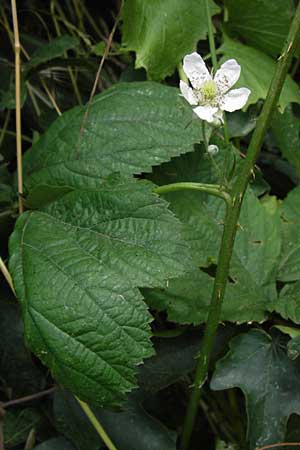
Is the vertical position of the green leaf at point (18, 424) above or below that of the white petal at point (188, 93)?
below

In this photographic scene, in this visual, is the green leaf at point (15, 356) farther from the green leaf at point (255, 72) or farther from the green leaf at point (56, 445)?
the green leaf at point (255, 72)

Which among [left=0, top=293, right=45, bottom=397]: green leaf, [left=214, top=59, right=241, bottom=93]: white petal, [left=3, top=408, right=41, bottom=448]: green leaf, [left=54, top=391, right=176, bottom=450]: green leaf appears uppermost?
[left=214, top=59, right=241, bottom=93]: white petal

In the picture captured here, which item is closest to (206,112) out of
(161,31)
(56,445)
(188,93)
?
(188,93)

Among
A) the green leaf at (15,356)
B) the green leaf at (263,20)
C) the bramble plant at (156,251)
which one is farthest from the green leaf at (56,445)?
the green leaf at (263,20)

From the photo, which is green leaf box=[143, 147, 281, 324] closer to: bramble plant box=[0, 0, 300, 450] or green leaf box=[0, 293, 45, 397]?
bramble plant box=[0, 0, 300, 450]

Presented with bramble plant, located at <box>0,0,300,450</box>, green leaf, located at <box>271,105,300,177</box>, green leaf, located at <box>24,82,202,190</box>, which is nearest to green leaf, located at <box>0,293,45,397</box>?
bramble plant, located at <box>0,0,300,450</box>

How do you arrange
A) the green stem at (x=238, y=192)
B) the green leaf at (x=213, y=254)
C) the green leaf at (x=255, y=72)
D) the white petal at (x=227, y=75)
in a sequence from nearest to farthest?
the green stem at (x=238, y=192) < the white petal at (x=227, y=75) < the green leaf at (x=213, y=254) < the green leaf at (x=255, y=72)
